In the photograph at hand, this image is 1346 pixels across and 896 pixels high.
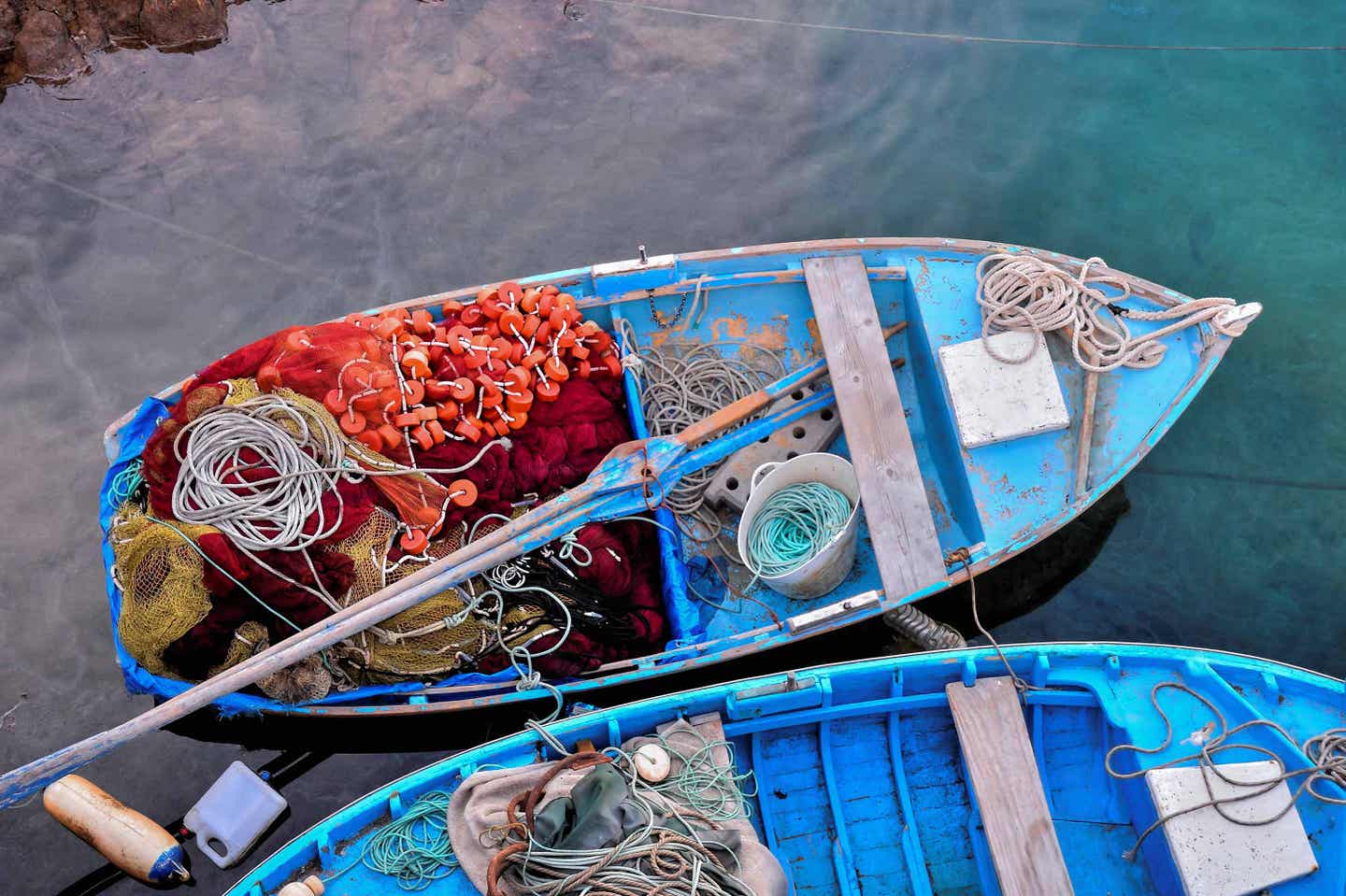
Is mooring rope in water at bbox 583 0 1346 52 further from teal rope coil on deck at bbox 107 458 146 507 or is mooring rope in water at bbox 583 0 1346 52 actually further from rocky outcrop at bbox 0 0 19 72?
teal rope coil on deck at bbox 107 458 146 507

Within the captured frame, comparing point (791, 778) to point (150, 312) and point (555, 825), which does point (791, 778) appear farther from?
point (150, 312)

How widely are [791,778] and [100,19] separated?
8.15m

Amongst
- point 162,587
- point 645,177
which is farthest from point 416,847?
point 645,177

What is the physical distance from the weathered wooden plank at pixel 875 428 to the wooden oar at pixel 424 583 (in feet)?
2.65

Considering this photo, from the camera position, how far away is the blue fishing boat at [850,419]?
17.8 ft

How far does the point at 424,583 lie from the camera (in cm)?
512

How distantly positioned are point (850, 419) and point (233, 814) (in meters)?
4.24

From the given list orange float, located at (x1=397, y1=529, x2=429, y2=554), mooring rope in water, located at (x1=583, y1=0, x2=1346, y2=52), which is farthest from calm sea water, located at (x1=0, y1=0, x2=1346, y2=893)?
orange float, located at (x1=397, y1=529, x2=429, y2=554)

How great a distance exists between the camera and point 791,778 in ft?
16.9

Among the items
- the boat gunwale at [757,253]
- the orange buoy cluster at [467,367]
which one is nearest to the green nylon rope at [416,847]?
the orange buoy cluster at [467,367]

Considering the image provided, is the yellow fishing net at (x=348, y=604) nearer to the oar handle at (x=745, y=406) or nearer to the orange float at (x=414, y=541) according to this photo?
the orange float at (x=414, y=541)

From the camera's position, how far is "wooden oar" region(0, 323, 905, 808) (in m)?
4.95

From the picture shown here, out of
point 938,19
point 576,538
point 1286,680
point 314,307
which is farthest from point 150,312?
point 1286,680

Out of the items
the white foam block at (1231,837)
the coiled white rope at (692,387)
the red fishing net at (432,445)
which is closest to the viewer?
the white foam block at (1231,837)
